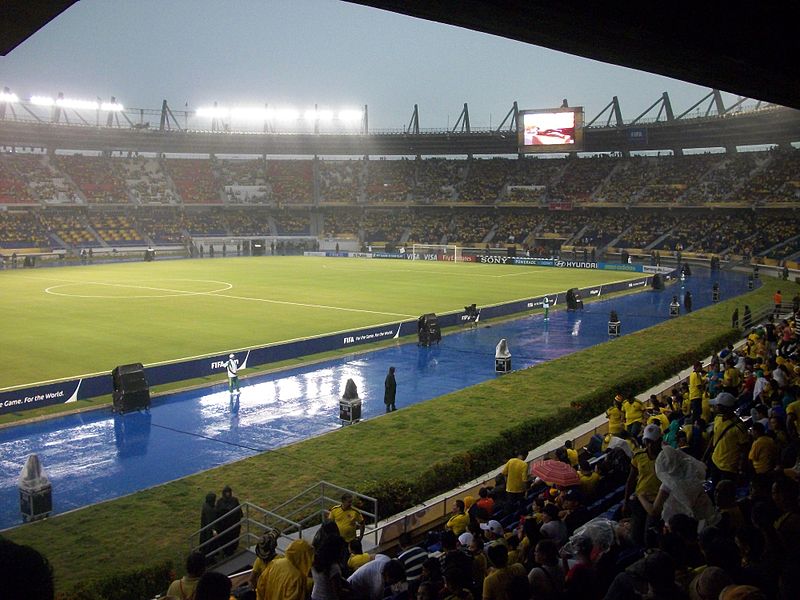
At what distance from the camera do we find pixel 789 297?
38812mm

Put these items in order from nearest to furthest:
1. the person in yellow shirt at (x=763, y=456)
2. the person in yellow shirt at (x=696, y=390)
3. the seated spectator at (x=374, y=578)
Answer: the seated spectator at (x=374, y=578), the person in yellow shirt at (x=763, y=456), the person in yellow shirt at (x=696, y=390)

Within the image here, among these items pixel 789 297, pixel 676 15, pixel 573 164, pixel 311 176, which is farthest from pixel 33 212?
pixel 676 15

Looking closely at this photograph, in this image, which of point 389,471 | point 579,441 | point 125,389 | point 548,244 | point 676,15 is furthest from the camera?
point 548,244

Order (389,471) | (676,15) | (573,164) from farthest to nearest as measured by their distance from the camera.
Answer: (573,164), (389,471), (676,15)

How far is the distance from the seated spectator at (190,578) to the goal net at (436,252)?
236 feet

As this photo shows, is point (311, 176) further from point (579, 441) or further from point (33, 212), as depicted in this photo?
point (579, 441)

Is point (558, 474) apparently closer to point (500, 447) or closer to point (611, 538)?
point (611, 538)

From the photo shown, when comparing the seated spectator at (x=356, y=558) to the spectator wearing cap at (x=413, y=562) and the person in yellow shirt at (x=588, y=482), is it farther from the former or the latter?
the person in yellow shirt at (x=588, y=482)

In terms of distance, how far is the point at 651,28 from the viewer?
7.50 meters

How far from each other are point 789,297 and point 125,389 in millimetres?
35312

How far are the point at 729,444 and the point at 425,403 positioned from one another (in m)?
10.1

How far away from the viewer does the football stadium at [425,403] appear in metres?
6.24

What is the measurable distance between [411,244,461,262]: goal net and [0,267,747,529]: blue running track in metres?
46.5

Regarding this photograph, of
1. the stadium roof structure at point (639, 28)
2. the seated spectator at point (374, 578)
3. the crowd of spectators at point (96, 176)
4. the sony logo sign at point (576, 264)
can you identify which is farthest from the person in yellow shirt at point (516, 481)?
the crowd of spectators at point (96, 176)
